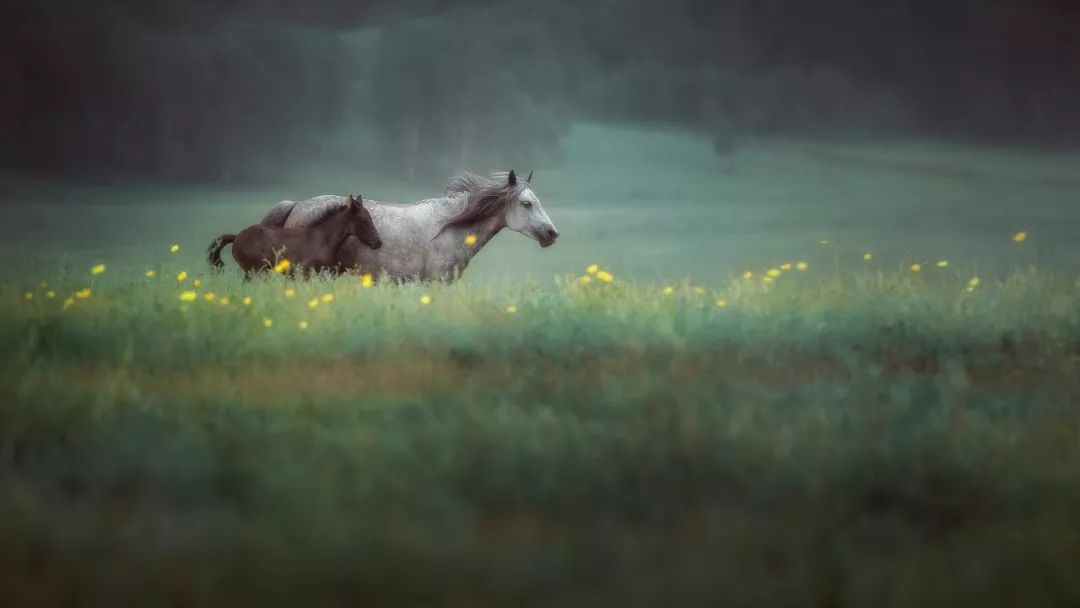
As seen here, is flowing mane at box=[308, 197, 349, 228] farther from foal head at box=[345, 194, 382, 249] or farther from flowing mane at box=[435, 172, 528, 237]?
flowing mane at box=[435, 172, 528, 237]

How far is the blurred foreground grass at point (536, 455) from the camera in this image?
2.67 m

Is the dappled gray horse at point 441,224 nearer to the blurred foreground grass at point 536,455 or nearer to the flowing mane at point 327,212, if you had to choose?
the flowing mane at point 327,212

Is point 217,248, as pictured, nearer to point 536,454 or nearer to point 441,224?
point 441,224

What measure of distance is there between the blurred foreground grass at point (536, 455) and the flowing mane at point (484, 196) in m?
2.38

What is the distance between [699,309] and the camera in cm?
679

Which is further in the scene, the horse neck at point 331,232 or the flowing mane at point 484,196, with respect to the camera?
the flowing mane at point 484,196

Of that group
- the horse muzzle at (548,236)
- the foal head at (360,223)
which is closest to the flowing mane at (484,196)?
the horse muzzle at (548,236)

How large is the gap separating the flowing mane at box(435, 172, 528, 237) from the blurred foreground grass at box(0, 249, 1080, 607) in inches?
93.8

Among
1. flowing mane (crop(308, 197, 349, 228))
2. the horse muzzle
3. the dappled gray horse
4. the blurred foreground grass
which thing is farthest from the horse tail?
the horse muzzle

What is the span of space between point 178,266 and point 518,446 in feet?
20.4

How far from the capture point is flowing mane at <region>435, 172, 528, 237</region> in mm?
8922

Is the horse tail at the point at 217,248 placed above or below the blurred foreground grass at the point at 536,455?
above

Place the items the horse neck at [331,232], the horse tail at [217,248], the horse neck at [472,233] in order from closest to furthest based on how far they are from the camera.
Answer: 1. the horse neck at [331,232]
2. the horse tail at [217,248]
3. the horse neck at [472,233]

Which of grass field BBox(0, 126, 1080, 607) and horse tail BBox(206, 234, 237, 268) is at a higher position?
horse tail BBox(206, 234, 237, 268)
